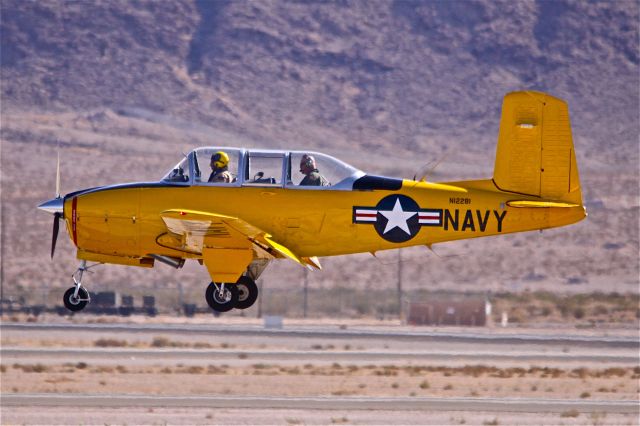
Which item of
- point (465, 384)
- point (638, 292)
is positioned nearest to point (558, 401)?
point (465, 384)

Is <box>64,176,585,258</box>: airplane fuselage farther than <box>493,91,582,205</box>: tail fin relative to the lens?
No

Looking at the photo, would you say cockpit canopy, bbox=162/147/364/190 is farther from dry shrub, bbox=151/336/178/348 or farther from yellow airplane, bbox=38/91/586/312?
dry shrub, bbox=151/336/178/348

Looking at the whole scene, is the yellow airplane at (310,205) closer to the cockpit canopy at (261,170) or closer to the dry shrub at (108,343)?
the cockpit canopy at (261,170)

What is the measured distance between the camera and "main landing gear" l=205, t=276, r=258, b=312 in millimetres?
23609

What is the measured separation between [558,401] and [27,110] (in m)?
84.6

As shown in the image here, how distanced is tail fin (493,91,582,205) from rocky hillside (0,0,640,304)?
72.1 meters

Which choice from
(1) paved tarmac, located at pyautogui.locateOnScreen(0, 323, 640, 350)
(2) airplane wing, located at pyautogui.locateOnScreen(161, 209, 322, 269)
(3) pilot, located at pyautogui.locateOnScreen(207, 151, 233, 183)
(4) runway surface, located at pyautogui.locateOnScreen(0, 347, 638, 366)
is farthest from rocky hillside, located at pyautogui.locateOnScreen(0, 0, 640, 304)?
(3) pilot, located at pyautogui.locateOnScreen(207, 151, 233, 183)

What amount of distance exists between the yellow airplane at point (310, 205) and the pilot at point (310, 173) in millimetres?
18

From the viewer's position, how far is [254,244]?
23.6 m

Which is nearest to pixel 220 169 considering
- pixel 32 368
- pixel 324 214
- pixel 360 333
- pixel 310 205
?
pixel 310 205

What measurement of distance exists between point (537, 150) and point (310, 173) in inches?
167

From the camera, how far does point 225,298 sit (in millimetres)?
23656

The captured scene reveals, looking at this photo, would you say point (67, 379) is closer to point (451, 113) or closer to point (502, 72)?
point (451, 113)

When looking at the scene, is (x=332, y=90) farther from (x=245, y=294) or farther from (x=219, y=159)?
(x=245, y=294)
